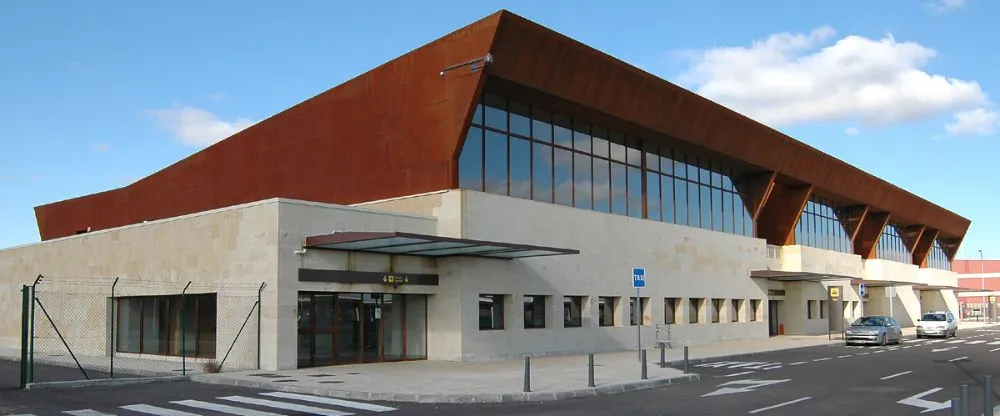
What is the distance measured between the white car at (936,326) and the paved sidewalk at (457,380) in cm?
2966

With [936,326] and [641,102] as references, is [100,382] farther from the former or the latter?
[936,326]

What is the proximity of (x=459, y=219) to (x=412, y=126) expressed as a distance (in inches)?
153

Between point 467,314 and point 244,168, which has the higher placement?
point 244,168

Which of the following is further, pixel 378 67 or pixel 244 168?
pixel 244 168

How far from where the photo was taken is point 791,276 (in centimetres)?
5125

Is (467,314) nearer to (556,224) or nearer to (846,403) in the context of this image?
(556,224)

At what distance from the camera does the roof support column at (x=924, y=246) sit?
8319cm

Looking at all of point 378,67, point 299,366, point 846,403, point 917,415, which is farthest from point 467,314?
point 917,415

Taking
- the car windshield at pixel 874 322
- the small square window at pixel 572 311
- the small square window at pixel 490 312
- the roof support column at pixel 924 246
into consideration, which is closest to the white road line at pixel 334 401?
the small square window at pixel 490 312

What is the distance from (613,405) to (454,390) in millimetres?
3681

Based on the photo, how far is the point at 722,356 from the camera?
32.9 meters

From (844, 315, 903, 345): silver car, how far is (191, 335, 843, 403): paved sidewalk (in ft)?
56.1

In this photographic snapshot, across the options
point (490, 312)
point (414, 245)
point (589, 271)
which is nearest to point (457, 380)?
point (414, 245)

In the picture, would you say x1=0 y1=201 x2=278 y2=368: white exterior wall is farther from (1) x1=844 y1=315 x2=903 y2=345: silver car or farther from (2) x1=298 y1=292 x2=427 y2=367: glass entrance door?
(1) x1=844 y1=315 x2=903 y2=345: silver car
